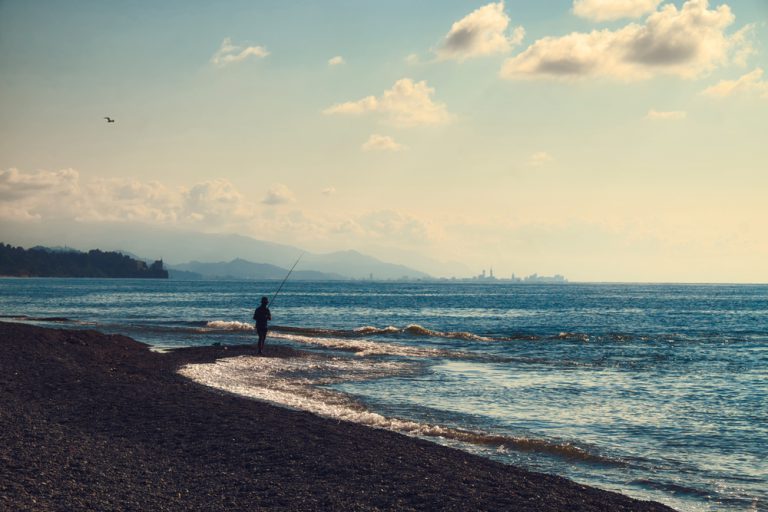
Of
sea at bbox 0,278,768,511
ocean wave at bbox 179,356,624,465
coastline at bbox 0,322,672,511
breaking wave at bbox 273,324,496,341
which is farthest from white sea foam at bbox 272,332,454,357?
coastline at bbox 0,322,672,511

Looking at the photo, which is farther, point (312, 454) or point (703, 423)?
point (703, 423)

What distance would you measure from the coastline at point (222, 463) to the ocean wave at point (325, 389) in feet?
3.99

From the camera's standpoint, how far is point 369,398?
60.4ft

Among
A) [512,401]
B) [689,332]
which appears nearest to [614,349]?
[689,332]

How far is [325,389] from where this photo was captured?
20.1 metres

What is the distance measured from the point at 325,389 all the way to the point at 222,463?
9.98 meters

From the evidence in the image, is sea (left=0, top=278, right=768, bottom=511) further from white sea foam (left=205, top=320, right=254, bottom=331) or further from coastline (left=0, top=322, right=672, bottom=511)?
white sea foam (left=205, top=320, right=254, bottom=331)

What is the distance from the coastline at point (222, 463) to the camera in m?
8.54

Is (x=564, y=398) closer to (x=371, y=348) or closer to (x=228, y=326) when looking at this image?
(x=371, y=348)

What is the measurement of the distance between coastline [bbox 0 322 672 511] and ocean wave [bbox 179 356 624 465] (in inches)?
47.9

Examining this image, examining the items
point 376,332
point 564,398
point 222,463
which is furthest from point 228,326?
point 222,463

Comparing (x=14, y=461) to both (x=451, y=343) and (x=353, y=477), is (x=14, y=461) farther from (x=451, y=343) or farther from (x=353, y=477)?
(x=451, y=343)

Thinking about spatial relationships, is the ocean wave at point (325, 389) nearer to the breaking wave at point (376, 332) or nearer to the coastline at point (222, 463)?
the coastline at point (222, 463)

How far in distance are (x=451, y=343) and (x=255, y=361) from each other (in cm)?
1535
